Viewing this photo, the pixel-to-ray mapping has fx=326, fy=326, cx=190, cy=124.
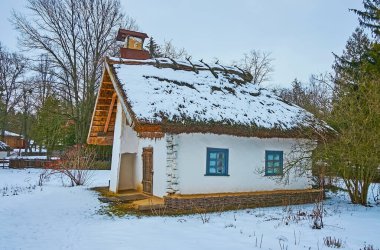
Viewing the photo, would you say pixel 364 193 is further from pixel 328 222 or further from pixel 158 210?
pixel 158 210

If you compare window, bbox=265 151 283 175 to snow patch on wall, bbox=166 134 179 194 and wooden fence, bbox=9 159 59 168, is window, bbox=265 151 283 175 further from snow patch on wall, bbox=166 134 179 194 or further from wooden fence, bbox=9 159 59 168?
wooden fence, bbox=9 159 59 168

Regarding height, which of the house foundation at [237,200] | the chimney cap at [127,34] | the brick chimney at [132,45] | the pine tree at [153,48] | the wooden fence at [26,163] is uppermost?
the pine tree at [153,48]

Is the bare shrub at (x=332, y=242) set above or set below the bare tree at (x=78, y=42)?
below

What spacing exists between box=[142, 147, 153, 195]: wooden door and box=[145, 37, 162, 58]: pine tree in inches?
839

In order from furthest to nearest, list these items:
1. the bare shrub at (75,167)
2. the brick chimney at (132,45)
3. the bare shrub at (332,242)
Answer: the bare shrub at (75,167) → the brick chimney at (132,45) → the bare shrub at (332,242)

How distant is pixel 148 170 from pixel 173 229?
4746 millimetres

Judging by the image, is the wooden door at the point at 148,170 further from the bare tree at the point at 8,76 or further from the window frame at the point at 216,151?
the bare tree at the point at 8,76

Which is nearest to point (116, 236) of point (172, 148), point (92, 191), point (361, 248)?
point (172, 148)

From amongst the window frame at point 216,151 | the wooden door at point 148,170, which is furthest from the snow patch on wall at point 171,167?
the wooden door at point 148,170

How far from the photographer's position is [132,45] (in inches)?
604

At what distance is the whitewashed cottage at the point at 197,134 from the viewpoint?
10609 mm

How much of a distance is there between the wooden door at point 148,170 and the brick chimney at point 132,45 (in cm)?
496

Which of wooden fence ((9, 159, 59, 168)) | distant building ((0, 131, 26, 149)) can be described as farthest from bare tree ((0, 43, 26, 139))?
distant building ((0, 131, 26, 149))

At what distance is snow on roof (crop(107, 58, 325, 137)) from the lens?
35.2ft
